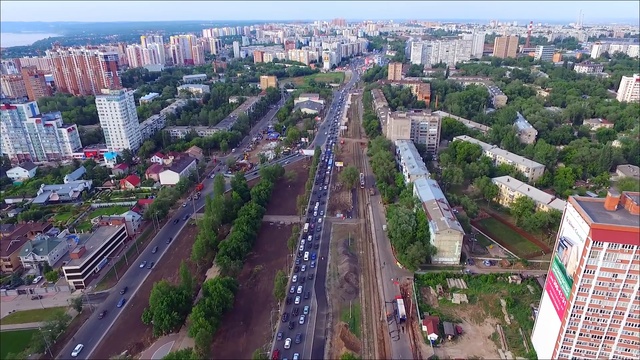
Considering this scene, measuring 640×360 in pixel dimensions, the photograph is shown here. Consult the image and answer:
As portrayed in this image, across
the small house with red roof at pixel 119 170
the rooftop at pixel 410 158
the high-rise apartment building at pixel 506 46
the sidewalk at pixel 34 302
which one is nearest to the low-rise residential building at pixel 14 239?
the sidewalk at pixel 34 302

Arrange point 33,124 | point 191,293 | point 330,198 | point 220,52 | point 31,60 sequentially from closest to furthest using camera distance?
point 191,293, point 330,198, point 33,124, point 31,60, point 220,52

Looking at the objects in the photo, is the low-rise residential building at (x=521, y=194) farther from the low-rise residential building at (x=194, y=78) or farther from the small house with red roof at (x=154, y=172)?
the low-rise residential building at (x=194, y=78)

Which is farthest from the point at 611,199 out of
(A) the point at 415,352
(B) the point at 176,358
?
(B) the point at 176,358

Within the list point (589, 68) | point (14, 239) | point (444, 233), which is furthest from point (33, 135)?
point (589, 68)

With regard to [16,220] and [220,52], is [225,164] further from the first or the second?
[220,52]

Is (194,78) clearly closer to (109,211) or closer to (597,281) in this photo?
(109,211)
